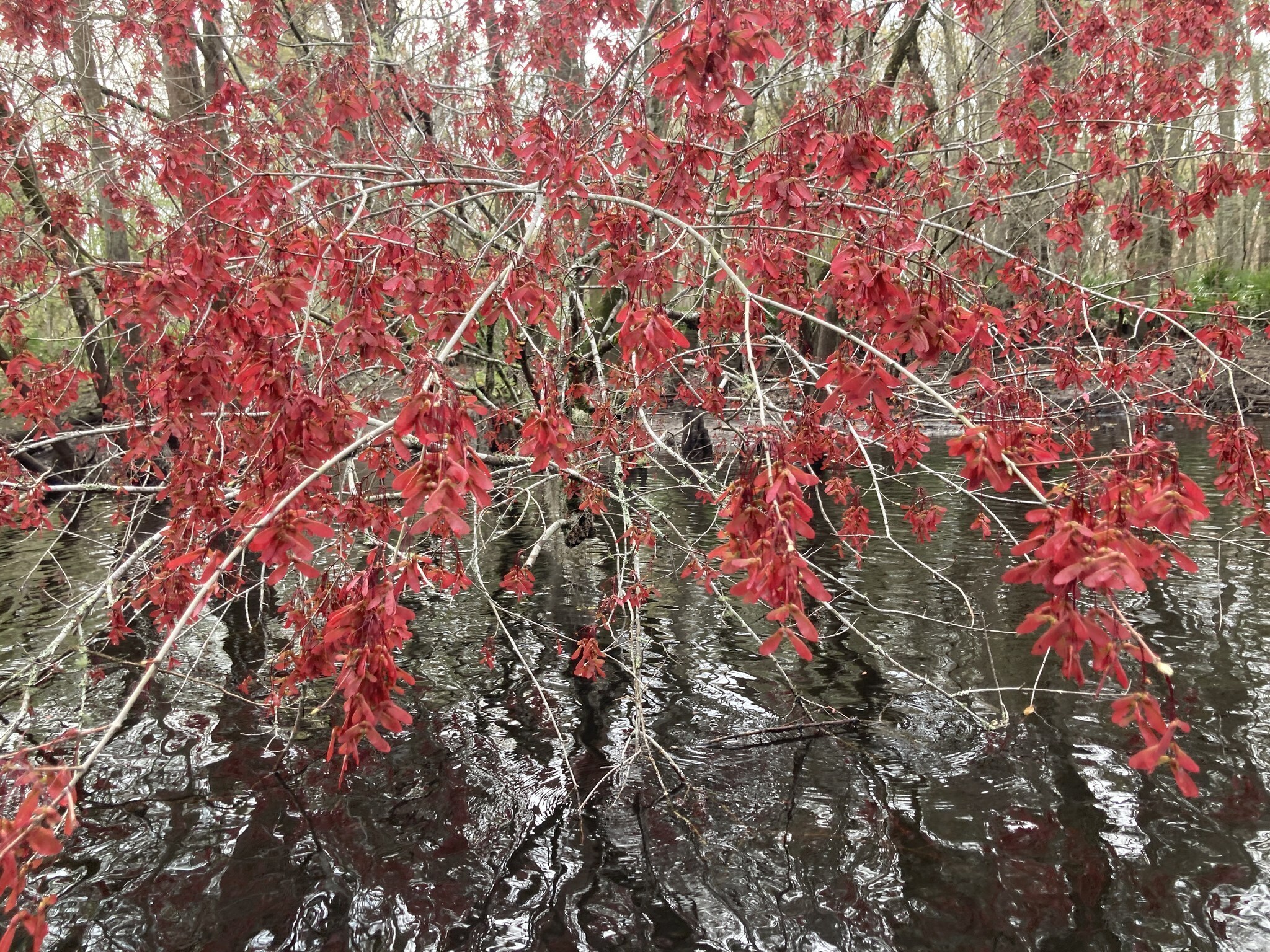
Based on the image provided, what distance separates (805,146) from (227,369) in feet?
8.86

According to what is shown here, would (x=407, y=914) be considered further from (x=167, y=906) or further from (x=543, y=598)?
(x=543, y=598)

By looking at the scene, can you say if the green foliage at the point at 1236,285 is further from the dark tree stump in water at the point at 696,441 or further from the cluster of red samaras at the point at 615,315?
the cluster of red samaras at the point at 615,315

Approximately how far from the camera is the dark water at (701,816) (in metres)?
3.49

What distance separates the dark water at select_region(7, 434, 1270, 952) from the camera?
349 centimetres

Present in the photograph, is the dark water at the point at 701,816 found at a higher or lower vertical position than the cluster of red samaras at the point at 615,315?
lower

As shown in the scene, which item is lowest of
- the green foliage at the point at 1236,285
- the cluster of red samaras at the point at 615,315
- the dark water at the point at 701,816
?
the dark water at the point at 701,816

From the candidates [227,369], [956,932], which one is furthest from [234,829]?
[956,932]

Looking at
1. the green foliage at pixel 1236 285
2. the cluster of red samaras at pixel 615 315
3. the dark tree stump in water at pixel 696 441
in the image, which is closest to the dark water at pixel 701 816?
the cluster of red samaras at pixel 615 315

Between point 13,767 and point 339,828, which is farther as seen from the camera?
point 339,828

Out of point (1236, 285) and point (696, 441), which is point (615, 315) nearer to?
point (696, 441)

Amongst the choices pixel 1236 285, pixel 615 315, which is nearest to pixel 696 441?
pixel 615 315

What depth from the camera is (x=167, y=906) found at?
12.1 feet

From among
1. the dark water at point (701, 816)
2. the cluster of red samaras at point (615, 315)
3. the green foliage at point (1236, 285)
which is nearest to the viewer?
the cluster of red samaras at point (615, 315)

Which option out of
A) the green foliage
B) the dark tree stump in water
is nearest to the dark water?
the dark tree stump in water
